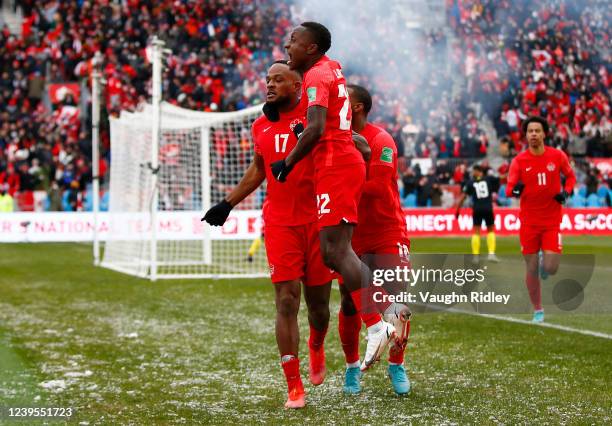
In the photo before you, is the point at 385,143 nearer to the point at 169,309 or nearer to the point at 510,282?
the point at 510,282

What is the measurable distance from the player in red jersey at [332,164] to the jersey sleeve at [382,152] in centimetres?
67

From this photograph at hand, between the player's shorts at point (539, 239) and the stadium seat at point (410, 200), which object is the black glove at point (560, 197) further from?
the stadium seat at point (410, 200)

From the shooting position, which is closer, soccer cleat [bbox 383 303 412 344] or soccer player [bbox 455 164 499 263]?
soccer cleat [bbox 383 303 412 344]

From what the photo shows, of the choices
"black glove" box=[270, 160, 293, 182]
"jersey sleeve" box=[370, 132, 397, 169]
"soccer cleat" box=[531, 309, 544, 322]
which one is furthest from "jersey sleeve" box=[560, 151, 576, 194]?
"black glove" box=[270, 160, 293, 182]

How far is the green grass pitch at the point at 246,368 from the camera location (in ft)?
16.5

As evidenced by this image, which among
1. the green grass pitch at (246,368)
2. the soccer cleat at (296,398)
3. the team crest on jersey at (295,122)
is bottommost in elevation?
the green grass pitch at (246,368)

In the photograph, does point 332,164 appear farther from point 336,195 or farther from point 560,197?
point 560,197

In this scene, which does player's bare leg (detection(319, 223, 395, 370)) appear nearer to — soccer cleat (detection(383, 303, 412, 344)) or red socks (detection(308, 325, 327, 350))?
soccer cleat (detection(383, 303, 412, 344))

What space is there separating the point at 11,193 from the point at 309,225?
20.4 meters

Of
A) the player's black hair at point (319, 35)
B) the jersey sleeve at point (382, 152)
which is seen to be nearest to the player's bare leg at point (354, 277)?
the jersey sleeve at point (382, 152)

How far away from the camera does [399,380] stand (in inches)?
Answer: 219

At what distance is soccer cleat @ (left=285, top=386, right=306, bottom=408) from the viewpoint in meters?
5.14

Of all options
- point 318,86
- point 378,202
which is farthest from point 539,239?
point 318,86

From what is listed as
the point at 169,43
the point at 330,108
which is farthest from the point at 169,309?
the point at 169,43
